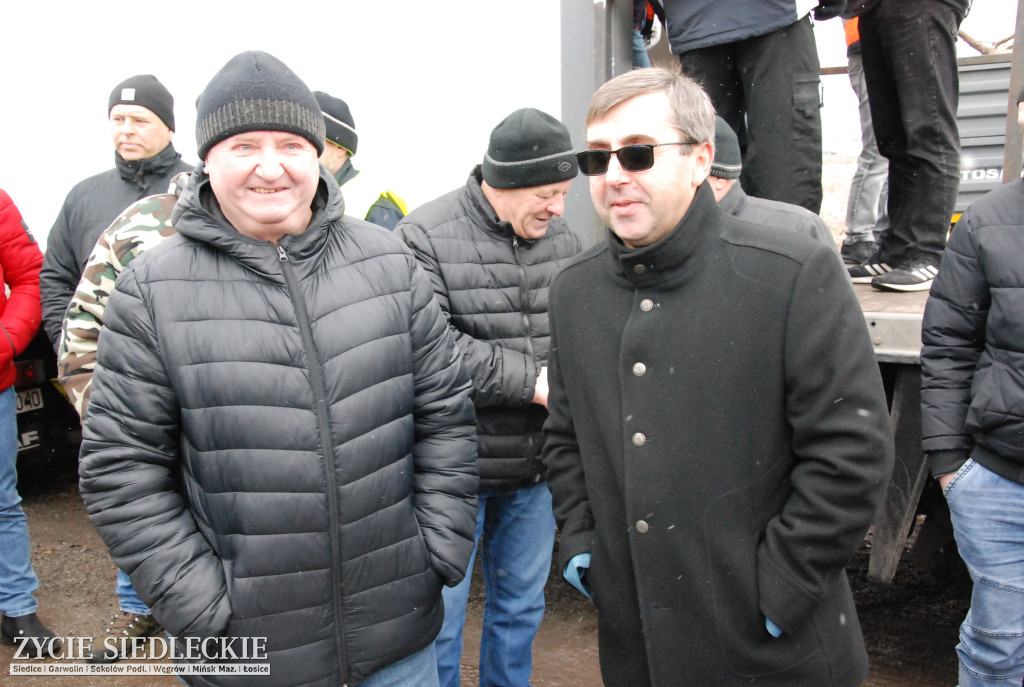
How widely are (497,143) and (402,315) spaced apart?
89cm

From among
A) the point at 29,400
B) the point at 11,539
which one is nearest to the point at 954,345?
the point at 11,539

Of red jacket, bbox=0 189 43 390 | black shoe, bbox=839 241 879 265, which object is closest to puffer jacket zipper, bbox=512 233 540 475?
red jacket, bbox=0 189 43 390

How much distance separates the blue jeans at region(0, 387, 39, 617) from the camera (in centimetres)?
360

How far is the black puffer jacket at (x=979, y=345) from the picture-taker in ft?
7.90

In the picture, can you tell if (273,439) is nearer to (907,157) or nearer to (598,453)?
(598,453)

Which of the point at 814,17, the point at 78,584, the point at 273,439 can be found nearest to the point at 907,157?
the point at 814,17

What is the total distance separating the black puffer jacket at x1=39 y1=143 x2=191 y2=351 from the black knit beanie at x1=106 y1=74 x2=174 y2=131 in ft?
0.59

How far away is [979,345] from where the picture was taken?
8.45 feet

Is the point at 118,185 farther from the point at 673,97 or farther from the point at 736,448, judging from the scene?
the point at 736,448

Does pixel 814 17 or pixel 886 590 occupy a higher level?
pixel 814 17

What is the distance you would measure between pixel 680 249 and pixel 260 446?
95 centimetres

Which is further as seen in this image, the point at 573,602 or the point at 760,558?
the point at 573,602

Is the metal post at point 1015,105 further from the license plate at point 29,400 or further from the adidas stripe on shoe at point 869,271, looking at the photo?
the license plate at point 29,400

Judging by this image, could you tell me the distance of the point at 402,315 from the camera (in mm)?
2014
